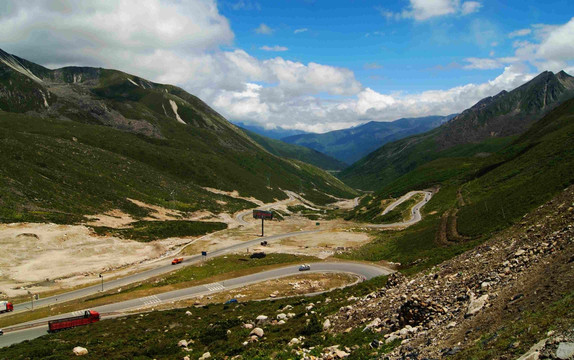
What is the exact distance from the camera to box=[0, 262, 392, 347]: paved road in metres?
43.0

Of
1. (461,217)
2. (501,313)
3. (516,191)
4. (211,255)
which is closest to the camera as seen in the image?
(501,313)

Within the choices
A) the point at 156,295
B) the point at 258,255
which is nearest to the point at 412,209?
the point at 258,255

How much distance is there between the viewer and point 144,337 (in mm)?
35250

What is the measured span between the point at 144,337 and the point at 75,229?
250 ft

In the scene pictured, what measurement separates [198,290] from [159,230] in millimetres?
62645

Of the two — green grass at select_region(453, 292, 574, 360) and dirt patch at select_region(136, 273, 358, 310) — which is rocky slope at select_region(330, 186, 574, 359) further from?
dirt patch at select_region(136, 273, 358, 310)

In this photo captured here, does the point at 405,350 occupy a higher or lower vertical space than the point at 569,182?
lower

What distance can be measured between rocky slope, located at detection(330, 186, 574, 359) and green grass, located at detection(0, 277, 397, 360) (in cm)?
238

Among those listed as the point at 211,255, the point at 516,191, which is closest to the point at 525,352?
the point at 516,191

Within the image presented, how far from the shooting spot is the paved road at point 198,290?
43031mm

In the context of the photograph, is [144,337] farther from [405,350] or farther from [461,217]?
[461,217]

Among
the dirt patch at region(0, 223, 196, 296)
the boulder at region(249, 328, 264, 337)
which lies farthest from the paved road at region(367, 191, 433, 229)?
the boulder at region(249, 328, 264, 337)

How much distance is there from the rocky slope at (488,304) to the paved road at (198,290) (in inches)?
1382

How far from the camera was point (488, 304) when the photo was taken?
1908 cm
